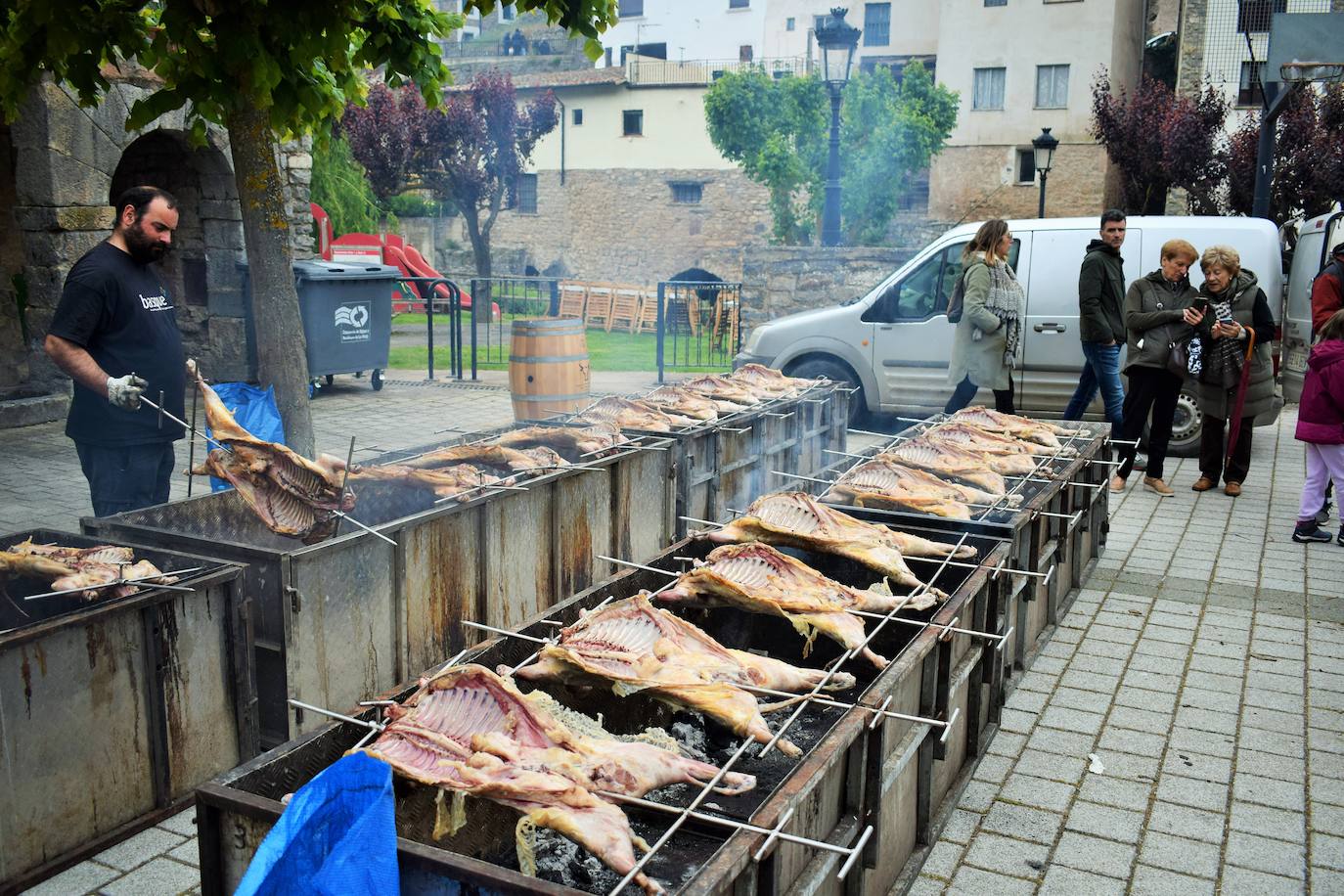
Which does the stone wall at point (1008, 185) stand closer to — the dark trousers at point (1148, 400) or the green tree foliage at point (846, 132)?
the green tree foliage at point (846, 132)

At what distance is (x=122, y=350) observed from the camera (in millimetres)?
5586

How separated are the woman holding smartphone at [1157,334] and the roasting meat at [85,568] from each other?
24.3 ft

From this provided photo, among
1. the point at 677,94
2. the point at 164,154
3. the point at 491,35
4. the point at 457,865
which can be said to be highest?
the point at 491,35

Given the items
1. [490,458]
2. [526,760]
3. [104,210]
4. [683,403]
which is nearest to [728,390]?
[683,403]

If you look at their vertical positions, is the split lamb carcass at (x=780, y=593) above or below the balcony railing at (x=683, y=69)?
below

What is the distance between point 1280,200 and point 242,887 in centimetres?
2804

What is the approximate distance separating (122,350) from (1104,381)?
297 inches

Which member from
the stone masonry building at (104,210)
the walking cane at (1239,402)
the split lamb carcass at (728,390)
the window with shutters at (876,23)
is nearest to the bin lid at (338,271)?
the stone masonry building at (104,210)

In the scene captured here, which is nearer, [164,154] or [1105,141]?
[164,154]

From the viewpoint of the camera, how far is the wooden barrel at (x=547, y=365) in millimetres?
9445

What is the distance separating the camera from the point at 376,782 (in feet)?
7.93

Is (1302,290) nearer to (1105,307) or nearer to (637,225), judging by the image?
(1105,307)

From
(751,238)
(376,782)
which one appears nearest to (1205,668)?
(376,782)

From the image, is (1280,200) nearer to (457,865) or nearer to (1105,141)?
(1105,141)
